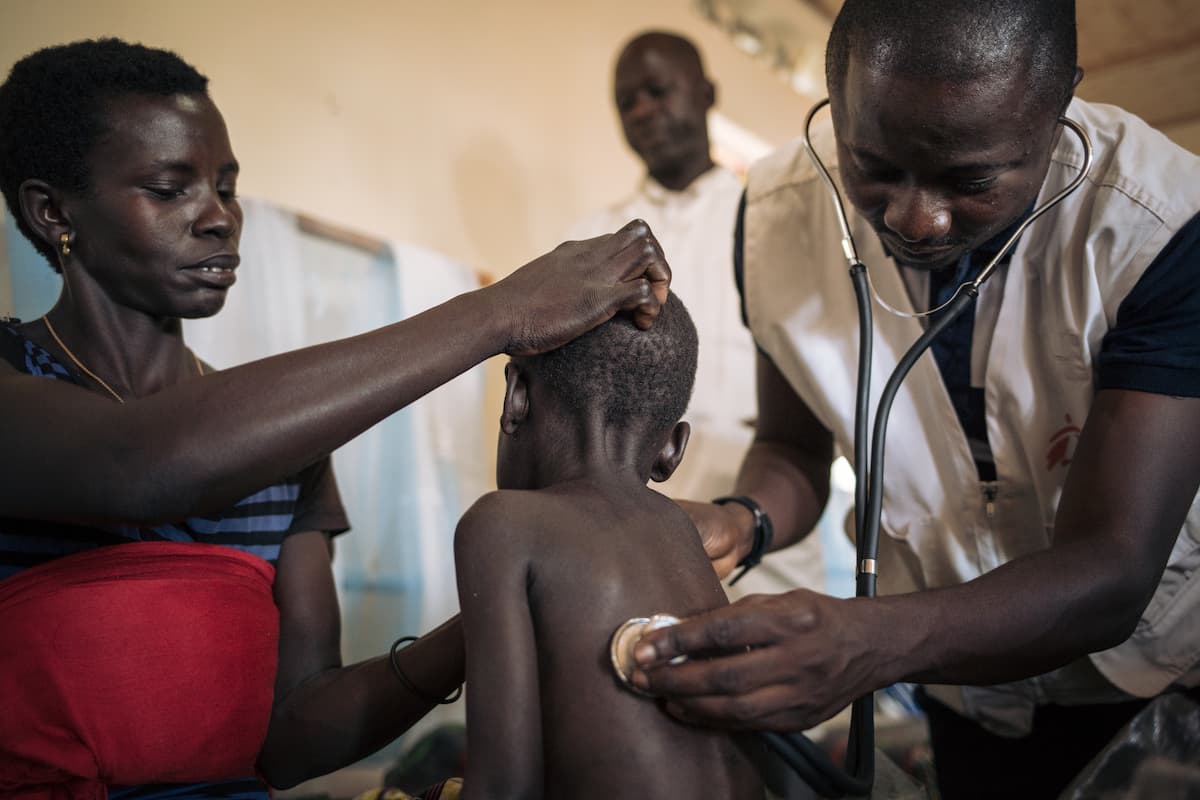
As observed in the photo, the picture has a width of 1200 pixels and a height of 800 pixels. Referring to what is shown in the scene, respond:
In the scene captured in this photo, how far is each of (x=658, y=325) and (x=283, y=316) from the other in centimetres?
108

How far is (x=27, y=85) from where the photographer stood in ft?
3.81

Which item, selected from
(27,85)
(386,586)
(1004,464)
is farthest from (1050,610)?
(386,586)

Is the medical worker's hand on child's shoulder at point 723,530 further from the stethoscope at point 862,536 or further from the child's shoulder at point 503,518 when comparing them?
the child's shoulder at point 503,518

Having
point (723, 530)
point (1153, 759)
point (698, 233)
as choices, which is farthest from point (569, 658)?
point (698, 233)

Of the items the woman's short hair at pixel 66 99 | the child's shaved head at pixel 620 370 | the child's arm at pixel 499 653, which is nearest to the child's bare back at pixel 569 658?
the child's arm at pixel 499 653

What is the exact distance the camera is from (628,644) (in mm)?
887

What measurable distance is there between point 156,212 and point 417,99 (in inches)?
61.2

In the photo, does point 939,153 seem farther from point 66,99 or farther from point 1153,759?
point 66,99

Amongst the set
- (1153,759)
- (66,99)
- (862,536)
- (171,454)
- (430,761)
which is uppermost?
(66,99)

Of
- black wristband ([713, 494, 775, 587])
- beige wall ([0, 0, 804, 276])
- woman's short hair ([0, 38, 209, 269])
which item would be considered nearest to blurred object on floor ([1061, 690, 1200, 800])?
black wristband ([713, 494, 775, 587])

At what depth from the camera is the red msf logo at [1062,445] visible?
4.06ft

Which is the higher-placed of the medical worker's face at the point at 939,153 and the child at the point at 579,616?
the medical worker's face at the point at 939,153

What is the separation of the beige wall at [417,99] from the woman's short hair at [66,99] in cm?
49

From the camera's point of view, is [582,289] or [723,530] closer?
[582,289]
